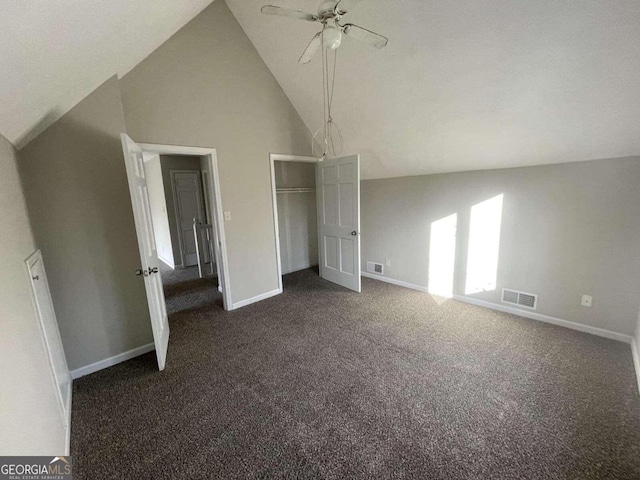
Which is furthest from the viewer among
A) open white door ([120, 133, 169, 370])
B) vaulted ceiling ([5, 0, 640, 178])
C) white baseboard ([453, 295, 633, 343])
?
white baseboard ([453, 295, 633, 343])

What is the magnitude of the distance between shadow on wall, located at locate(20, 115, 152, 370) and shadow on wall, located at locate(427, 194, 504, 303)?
3.56 meters

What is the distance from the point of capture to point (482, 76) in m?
2.15

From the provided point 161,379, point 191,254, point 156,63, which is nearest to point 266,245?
point 161,379

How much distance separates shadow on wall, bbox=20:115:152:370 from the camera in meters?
2.02

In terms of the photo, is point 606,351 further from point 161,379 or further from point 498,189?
point 161,379

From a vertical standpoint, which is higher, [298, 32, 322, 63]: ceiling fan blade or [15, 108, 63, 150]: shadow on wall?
[298, 32, 322, 63]: ceiling fan blade

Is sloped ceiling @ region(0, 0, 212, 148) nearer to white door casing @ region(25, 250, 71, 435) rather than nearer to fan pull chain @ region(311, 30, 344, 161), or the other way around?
white door casing @ region(25, 250, 71, 435)

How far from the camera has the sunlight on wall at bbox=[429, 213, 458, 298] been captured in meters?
3.54

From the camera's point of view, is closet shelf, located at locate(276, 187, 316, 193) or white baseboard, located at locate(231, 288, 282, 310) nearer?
white baseboard, located at locate(231, 288, 282, 310)

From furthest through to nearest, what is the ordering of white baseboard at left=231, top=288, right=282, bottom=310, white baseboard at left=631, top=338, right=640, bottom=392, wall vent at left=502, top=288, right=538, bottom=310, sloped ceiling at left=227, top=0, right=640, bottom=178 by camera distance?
white baseboard at left=231, top=288, right=282, bottom=310, wall vent at left=502, top=288, right=538, bottom=310, white baseboard at left=631, top=338, right=640, bottom=392, sloped ceiling at left=227, top=0, right=640, bottom=178

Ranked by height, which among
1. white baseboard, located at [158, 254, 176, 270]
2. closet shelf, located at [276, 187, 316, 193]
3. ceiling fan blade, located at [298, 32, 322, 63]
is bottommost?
white baseboard, located at [158, 254, 176, 270]

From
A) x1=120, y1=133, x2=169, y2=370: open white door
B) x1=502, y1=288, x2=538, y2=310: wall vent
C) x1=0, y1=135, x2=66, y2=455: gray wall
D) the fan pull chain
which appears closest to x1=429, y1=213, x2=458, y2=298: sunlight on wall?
x1=502, y1=288, x2=538, y2=310: wall vent

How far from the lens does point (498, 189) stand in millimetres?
3068

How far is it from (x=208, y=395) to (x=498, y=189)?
3581 mm
